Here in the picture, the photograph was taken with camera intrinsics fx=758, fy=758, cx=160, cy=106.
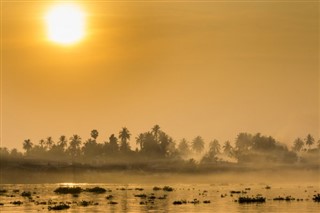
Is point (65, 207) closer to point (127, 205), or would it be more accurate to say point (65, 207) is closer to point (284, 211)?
point (127, 205)

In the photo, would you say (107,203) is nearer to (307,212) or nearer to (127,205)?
(127,205)

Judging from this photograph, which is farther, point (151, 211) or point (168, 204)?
point (168, 204)

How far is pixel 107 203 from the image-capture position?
15075 cm

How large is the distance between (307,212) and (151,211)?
1026 inches

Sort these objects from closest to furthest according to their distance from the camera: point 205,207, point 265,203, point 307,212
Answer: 1. point 307,212
2. point 205,207
3. point 265,203

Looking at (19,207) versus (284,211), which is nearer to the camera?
(284,211)

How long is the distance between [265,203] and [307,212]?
22752 millimetres

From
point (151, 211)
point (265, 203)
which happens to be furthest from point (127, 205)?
point (265, 203)

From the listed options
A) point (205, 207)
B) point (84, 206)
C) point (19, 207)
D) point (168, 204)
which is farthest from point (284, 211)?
point (19, 207)

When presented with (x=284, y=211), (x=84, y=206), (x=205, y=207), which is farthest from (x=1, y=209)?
(x=284, y=211)

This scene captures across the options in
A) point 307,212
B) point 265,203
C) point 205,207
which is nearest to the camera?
point 307,212

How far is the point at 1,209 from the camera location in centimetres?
13200

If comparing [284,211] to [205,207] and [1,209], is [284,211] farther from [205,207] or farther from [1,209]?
[1,209]

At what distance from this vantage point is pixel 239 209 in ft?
435
